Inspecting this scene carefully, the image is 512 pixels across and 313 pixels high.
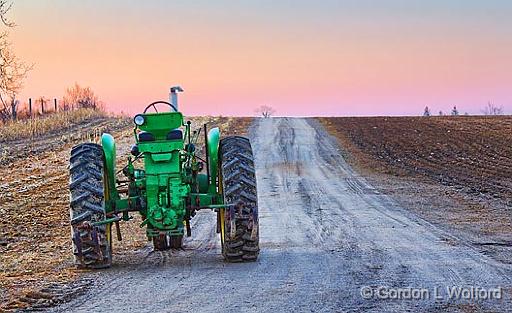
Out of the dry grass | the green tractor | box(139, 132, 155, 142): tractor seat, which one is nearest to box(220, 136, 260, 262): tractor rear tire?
the green tractor

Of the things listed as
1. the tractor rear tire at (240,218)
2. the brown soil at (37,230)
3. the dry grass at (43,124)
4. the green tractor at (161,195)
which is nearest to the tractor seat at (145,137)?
the green tractor at (161,195)

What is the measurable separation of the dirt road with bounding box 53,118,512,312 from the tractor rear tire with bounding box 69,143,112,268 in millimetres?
255

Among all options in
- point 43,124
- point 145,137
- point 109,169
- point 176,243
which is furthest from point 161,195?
point 43,124

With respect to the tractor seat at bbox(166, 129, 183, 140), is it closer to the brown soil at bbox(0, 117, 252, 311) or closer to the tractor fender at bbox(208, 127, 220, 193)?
the tractor fender at bbox(208, 127, 220, 193)

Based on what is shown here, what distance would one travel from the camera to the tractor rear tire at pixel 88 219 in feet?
34.0

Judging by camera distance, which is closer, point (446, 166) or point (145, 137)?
point (145, 137)

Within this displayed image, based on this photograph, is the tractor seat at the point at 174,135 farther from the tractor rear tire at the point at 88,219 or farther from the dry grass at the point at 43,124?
the dry grass at the point at 43,124

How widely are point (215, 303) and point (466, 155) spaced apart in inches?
952

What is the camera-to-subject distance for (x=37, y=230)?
15102 millimetres

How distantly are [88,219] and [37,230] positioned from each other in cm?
507

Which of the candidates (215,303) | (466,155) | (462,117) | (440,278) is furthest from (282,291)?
(462,117)

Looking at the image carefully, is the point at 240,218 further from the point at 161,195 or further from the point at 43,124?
the point at 43,124

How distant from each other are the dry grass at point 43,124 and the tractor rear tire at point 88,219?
27820 mm

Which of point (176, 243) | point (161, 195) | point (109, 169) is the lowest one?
point (176, 243)
